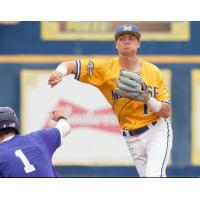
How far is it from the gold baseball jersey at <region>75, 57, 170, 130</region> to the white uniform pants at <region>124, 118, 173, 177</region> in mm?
86

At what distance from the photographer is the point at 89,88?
12570 millimetres

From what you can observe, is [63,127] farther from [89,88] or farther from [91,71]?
[89,88]

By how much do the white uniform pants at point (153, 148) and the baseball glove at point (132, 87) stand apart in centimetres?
39

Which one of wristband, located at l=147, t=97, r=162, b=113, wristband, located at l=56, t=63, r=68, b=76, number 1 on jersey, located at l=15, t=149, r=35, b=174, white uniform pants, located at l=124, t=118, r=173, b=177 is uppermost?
wristband, located at l=56, t=63, r=68, b=76

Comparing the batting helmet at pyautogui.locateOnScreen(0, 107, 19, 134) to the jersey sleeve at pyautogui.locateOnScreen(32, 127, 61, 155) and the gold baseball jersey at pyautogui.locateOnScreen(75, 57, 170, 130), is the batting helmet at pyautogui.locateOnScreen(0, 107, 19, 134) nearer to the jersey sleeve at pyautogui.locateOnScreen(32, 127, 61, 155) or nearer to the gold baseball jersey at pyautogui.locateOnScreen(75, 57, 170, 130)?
the jersey sleeve at pyautogui.locateOnScreen(32, 127, 61, 155)

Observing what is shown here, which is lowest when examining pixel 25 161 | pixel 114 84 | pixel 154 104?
pixel 25 161

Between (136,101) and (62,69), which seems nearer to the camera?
(62,69)

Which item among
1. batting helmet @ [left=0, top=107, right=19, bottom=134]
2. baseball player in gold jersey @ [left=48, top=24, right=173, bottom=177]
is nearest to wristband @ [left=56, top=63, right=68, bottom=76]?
baseball player in gold jersey @ [left=48, top=24, right=173, bottom=177]

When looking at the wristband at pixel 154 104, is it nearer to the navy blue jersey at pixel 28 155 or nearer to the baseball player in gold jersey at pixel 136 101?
the baseball player in gold jersey at pixel 136 101

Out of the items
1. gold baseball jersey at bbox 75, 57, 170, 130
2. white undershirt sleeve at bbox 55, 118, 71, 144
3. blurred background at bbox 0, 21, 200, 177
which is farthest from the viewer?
blurred background at bbox 0, 21, 200, 177

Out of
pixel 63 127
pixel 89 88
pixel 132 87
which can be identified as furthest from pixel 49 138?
pixel 89 88

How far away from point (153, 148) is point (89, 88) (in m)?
4.53

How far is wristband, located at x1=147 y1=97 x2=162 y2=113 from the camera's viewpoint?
7895mm

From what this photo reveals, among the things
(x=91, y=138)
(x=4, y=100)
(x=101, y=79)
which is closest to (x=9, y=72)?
(x=4, y=100)
